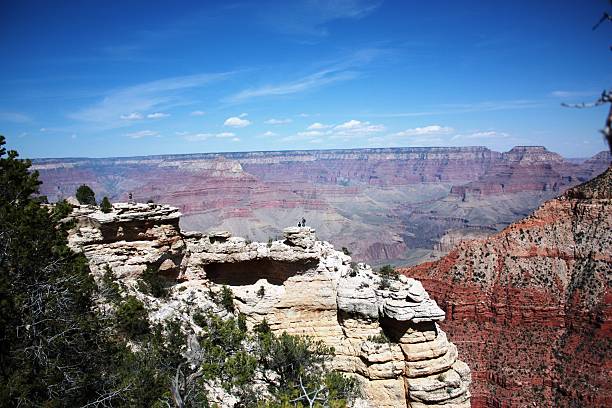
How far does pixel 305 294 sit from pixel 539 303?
3293 centimetres

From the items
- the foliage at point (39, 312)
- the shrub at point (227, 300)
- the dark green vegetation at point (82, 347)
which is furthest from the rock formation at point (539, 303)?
the foliage at point (39, 312)

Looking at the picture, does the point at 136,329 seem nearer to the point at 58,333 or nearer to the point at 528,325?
the point at 58,333

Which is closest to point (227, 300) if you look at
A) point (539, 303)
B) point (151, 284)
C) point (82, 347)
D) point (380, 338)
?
point (151, 284)

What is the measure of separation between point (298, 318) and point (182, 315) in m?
6.73

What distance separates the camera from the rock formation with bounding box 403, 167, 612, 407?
1474 inches

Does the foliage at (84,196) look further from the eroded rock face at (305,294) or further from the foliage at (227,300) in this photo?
the foliage at (227,300)

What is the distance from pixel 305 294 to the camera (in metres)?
23.5

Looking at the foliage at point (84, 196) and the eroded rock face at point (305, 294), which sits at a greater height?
the foliage at point (84, 196)

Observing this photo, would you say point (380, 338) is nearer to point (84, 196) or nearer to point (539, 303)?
point (84, 196)

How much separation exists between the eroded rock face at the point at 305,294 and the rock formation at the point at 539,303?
22846mm

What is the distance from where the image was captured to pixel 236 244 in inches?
993

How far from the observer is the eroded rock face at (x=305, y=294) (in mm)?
20344

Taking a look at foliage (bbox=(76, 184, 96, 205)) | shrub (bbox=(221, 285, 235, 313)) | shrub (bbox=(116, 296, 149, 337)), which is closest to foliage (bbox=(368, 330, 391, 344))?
shrub (bbox=(221, 285, 235, 313))

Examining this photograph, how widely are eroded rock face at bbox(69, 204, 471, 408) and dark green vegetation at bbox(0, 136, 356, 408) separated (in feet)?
7.23
